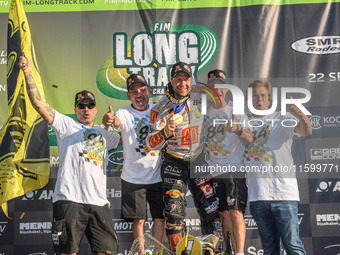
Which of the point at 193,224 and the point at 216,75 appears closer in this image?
the point at 216,75

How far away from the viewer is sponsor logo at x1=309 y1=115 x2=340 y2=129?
541 cm

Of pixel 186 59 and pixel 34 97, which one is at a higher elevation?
pixel 186 59

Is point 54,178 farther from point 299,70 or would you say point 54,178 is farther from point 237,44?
point 299,70

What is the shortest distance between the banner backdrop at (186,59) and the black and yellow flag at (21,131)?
0.58 feet

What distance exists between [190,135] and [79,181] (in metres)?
1.23

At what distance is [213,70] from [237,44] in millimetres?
484

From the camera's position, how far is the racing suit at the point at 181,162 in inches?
179

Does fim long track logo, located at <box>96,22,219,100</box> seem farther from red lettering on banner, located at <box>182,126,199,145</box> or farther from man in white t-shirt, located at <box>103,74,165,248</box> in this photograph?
red lettering on banner, located at <box>182,126,199,145</box>

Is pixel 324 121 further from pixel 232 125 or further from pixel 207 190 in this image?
pixel 207 190

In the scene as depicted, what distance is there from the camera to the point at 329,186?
17.6 feet

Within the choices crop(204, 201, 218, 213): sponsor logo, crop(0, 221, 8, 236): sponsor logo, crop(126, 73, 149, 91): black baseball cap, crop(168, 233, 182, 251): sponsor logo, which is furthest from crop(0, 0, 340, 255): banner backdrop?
crop(168, 233, 182, 251): sponsor logo

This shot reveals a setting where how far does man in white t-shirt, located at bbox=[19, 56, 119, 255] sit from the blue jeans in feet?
5.02

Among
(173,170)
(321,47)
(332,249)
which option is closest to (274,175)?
(173,170)

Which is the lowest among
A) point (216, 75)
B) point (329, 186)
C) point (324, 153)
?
point (329, 186)
